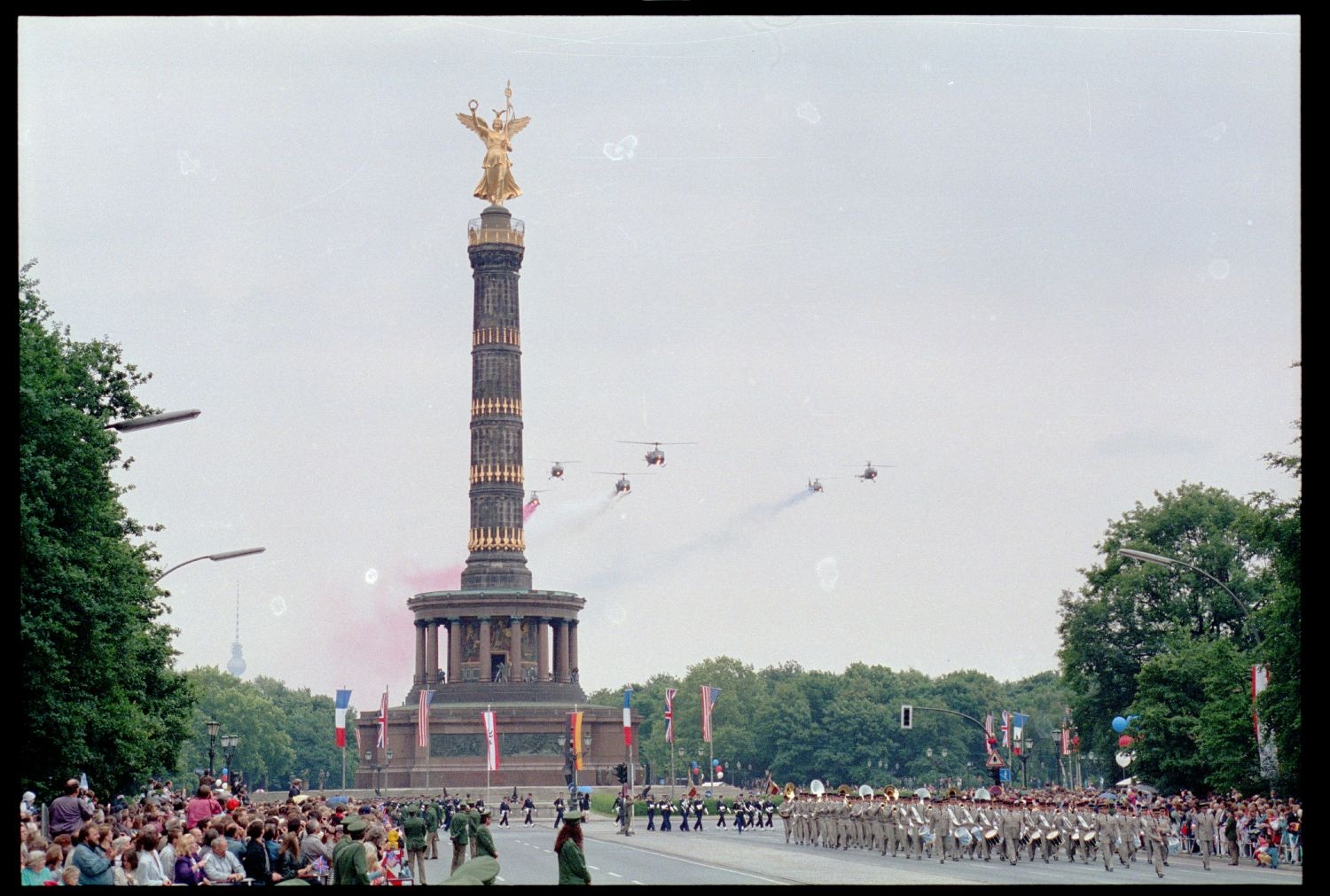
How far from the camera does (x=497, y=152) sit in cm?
12262

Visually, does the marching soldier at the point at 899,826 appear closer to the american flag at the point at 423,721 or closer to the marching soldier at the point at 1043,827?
the marching soldier at the point at 1043,827

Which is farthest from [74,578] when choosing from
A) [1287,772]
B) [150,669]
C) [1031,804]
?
[1287,772]

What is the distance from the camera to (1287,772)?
53.7 m

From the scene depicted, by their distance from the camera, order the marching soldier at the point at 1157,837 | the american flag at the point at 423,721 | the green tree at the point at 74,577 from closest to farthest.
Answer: the green tree at the point at 74,577 → the marching soldier at the point at 1157,837 → the american flag at the point at 423,721

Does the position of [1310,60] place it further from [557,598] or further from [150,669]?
[557,598]

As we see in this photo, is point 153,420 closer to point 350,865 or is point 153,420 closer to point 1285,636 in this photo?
point 350,865

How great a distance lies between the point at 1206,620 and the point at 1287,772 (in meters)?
28.8

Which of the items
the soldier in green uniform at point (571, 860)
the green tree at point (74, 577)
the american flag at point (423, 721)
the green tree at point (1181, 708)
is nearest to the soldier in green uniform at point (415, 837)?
the green tree at point (74, 577)

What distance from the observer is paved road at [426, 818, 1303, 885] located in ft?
126

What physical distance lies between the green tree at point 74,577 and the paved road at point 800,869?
8.97 metres

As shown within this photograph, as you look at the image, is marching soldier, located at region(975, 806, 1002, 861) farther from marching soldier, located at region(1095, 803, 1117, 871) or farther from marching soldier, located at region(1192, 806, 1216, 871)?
marching soldier, located at region(1192, 806, 1216, 871)

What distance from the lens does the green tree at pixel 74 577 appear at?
37312 millimetres

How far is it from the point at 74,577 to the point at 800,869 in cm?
1777

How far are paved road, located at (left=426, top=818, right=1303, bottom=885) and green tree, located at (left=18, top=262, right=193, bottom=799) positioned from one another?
29.4ft
